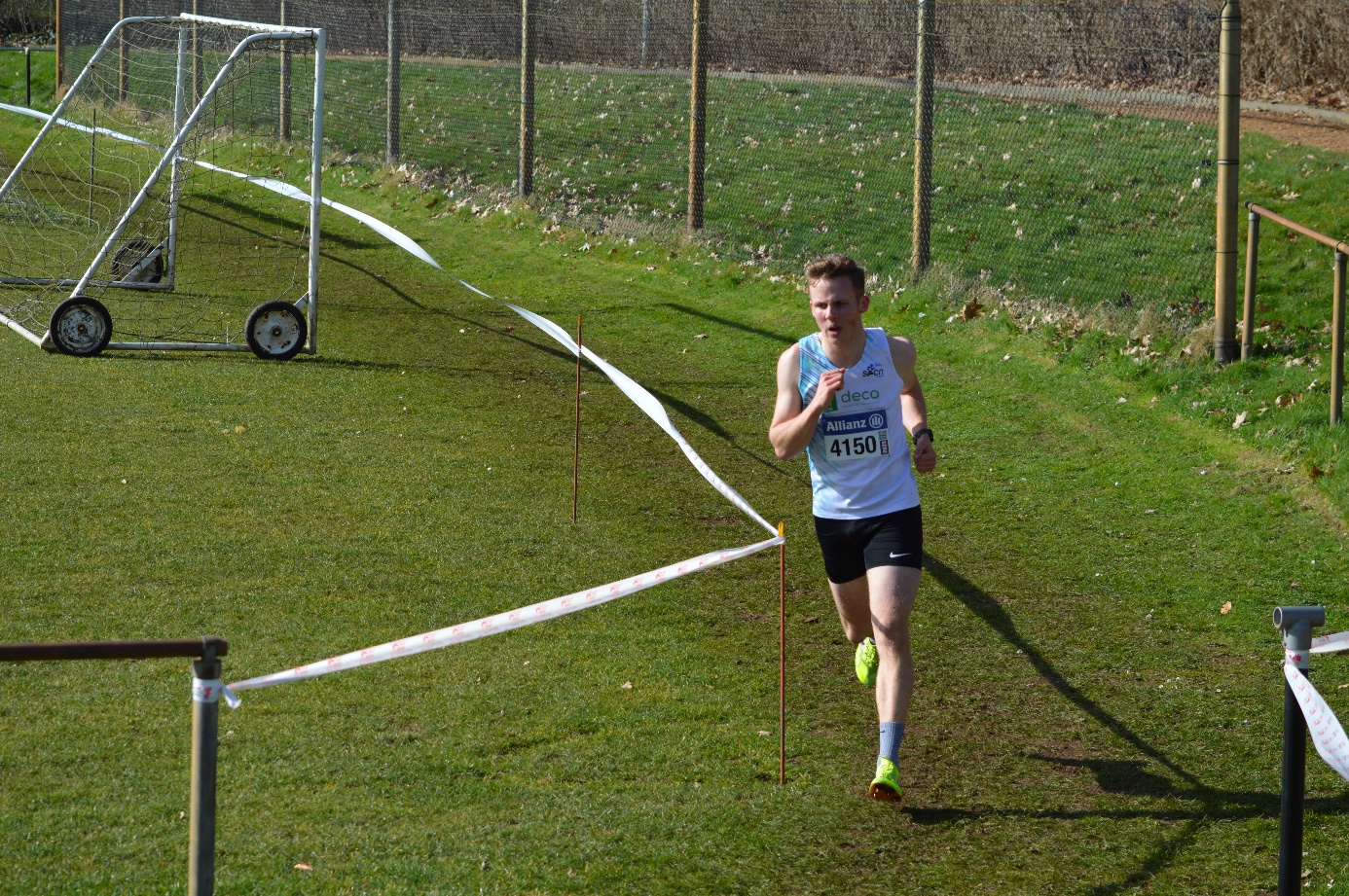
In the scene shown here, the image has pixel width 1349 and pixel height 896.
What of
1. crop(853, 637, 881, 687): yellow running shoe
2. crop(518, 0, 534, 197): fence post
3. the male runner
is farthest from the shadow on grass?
the male runner

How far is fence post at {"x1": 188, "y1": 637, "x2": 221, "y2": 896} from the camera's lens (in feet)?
10.4

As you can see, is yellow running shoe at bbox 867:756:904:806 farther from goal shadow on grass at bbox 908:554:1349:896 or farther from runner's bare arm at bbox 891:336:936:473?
runner's bare arm at bbox 891:336:936:473

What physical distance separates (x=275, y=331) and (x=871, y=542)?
25.1 feet

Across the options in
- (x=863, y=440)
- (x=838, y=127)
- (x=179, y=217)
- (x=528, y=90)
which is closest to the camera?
(x=863, y=440)

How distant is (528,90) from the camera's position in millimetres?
16484

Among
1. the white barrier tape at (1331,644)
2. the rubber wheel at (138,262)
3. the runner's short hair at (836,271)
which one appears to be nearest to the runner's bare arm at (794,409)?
the runner's short hair at (836,271)

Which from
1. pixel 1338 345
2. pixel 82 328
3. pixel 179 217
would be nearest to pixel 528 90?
pixel 179 217

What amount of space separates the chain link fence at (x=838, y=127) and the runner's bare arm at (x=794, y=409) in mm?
7833

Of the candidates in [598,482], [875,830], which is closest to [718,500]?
[598,482]

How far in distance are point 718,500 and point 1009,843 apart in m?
4.28

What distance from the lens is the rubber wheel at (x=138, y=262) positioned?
14.0 metres

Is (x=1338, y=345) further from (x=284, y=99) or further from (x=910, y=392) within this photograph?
(x=284, y=99)

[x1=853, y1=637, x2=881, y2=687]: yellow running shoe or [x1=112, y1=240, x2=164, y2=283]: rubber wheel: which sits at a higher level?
[x1=112, y1=240, x2=164, y2=283]: rubber wheel

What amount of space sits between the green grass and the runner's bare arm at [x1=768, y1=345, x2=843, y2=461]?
1.22 meters
